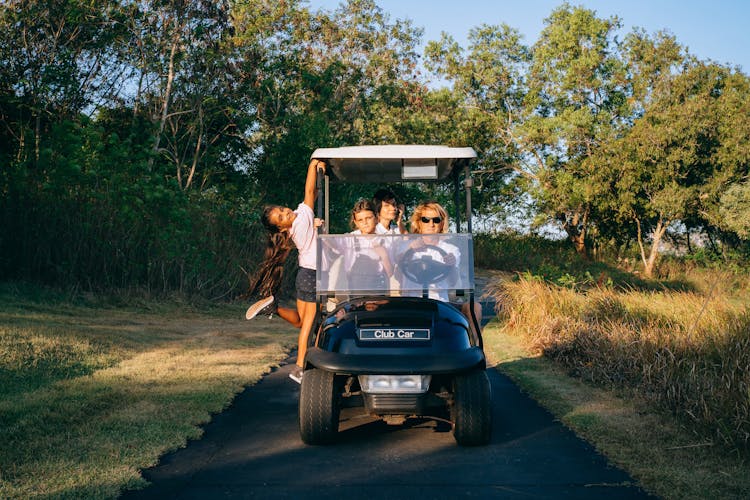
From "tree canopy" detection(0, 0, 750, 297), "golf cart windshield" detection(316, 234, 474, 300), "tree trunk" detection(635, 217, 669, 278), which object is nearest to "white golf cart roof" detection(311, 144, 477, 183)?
"golf cart windshield" detection(316, 234, 474, 300)

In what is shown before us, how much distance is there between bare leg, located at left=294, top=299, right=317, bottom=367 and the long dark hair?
1.10 ft

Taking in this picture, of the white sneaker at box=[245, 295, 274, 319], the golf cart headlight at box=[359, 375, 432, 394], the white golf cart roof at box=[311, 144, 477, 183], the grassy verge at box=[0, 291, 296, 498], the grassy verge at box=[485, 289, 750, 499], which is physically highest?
the white golf cart roof at box=[311, 144, 477, 183]

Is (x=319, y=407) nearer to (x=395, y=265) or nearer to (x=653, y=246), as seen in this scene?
(x=395, y=265)

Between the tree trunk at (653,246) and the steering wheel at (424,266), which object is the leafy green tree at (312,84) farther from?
the steering wheel at (424,266)

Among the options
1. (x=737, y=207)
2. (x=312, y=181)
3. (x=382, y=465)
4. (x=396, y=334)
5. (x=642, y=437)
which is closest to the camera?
(x=382, y=465)

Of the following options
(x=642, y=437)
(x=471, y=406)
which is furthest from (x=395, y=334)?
(x=642, y=437)

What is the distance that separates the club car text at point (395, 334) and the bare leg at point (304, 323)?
169cm

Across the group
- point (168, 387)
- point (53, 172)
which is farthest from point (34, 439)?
point (53, 172)

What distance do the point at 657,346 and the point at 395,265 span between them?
3.57 metres

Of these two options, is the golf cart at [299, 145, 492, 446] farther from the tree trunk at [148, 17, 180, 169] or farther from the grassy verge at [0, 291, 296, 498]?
the tree trunk at [148, 17, 180, 169]

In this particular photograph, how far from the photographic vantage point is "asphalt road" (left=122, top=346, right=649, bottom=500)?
418cm

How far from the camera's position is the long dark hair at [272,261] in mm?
6707

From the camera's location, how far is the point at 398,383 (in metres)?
4.94

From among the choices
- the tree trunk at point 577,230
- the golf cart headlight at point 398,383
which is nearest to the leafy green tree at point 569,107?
the tree trunk at point 577,230
